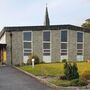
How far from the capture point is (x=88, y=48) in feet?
155

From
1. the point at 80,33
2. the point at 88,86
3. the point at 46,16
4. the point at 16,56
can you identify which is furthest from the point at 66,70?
the point at 46,16

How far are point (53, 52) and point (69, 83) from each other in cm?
2692

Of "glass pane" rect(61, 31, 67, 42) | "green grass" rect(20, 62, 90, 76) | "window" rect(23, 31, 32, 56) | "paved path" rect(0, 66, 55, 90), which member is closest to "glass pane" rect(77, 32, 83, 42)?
"glass pane" rect(61, 31, 67, 42)

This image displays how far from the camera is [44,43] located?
44.8 metres

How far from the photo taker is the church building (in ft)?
143

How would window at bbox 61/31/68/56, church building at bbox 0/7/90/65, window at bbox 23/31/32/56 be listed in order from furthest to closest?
window at bbox 61/31/68/56 < window at bbox 23/31/32/56 < church building at bbox 0/7/90/65

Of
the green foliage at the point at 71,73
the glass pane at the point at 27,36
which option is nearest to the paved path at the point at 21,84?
the green foliage at the point at 71,73

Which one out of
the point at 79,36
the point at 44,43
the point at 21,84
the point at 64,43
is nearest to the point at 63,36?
the point at 64,43

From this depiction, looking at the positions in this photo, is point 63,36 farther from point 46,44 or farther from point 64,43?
point 46,44

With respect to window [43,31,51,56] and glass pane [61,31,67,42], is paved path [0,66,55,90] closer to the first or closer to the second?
window [43,31,51,56]

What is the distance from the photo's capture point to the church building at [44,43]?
43.5 metres

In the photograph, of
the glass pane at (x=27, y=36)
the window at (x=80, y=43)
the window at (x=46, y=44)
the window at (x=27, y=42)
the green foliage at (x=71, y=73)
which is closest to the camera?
the green foliage at (x=71, y=73)

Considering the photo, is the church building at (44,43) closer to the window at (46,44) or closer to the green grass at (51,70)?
the window at (46,44)

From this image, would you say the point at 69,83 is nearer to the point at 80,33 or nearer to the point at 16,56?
the point at 16,56
